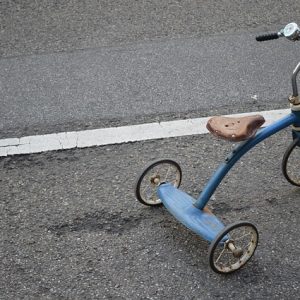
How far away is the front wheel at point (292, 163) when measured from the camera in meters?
3.42

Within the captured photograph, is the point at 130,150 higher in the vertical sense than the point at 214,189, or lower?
lower

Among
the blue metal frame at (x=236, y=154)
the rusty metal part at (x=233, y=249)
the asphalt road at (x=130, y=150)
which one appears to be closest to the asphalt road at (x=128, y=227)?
the asphalt road at (x=130, y=150)

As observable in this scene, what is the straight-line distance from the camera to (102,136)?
4.12 metres

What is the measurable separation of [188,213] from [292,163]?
3.17 ft

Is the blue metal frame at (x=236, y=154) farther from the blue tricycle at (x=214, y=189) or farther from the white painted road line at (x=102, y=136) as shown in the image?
the white painted road line at (x=102, y=136)

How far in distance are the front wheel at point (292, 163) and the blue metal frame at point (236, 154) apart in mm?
294

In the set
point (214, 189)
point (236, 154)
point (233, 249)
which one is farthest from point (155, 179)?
point (233, 249)

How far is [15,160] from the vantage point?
154 inches

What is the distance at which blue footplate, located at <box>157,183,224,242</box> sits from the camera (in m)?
2.96

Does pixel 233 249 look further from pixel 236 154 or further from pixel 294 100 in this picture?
pixel 294 100

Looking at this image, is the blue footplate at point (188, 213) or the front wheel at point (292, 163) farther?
the front wheel at point (292, 163)

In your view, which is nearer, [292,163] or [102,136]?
[292,163]

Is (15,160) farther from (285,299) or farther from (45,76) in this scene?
(285,299)

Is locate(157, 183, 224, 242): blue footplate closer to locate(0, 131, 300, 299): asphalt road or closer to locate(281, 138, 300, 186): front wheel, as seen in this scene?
locate(0, 131, 300, 299): asphalt road
